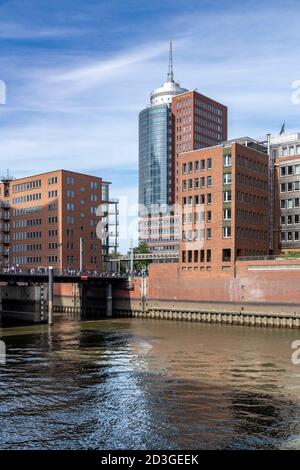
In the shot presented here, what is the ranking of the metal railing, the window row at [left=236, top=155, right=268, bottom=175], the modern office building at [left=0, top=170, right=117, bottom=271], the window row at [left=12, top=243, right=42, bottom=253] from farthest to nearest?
the window row at [left=12, top=243, right=42, bottom=253], the modern office building at [left=0, top=170, right=117, bottom=271], the window row at [left=236, top=155, right=268, bottom=175], the metal railing

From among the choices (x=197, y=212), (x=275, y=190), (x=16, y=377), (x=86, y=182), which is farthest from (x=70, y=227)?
(x=16, y=377)

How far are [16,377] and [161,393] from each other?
12611mm

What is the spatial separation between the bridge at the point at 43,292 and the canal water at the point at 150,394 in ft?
85.1

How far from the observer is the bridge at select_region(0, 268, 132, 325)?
93.1 metres

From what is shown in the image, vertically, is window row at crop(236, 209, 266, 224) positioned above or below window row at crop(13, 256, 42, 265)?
above

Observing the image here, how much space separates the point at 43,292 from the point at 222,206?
35118 mm

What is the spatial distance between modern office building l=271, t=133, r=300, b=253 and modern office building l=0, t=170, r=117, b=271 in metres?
49.1

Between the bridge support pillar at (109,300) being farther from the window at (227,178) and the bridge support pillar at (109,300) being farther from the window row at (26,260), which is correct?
the window row at (26,260)

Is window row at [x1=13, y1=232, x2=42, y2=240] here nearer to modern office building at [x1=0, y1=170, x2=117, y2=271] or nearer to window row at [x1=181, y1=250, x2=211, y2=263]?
modern office building at [x1=0, y1=170, x2=117, y2=271]

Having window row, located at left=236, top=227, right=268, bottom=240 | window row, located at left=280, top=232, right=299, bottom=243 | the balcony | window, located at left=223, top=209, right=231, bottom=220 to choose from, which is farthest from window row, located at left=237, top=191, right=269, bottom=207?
the balcony

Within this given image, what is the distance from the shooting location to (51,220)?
133m

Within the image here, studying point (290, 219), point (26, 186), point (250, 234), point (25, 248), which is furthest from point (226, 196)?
point (25, 248)

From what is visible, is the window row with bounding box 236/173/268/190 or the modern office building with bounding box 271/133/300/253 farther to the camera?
the modern office building with bounding box 271/133/300/253
